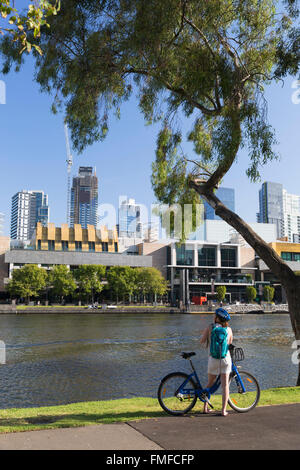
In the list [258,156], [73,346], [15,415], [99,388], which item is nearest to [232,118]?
[258,156]

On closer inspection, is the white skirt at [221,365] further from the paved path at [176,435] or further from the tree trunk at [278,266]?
the tree trunk at [278,266]

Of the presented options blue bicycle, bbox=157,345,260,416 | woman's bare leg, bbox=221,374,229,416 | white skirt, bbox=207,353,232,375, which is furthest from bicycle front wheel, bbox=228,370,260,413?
white skirt, bbox=207,353,232,375

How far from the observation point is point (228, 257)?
5369 inches

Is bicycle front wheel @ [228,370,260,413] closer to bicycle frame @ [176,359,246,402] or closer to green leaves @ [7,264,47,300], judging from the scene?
bicycle frame @ [176,359,246,402]

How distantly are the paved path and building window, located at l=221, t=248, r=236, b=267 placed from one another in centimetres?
12975

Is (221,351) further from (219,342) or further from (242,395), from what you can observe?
(242,395)

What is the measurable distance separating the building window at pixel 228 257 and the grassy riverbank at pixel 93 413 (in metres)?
126

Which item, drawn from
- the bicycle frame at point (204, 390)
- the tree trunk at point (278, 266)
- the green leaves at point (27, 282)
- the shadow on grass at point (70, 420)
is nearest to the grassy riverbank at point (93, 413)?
the shadow on grass at point (70, 420)

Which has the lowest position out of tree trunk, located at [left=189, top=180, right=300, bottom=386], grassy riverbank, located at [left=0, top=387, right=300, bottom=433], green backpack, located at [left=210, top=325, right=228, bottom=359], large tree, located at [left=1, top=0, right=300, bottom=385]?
grassy riverbank, located at [left=0, top=387, right=300, bottom=433]

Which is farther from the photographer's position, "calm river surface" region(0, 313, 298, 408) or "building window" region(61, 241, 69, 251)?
"building window" region(61, 241, 69, 251)

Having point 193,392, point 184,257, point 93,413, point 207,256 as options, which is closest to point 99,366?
point 93,413

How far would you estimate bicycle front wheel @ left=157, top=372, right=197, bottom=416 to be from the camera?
26.0 ft

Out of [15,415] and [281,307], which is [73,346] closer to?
[15,415]

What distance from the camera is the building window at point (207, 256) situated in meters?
131
